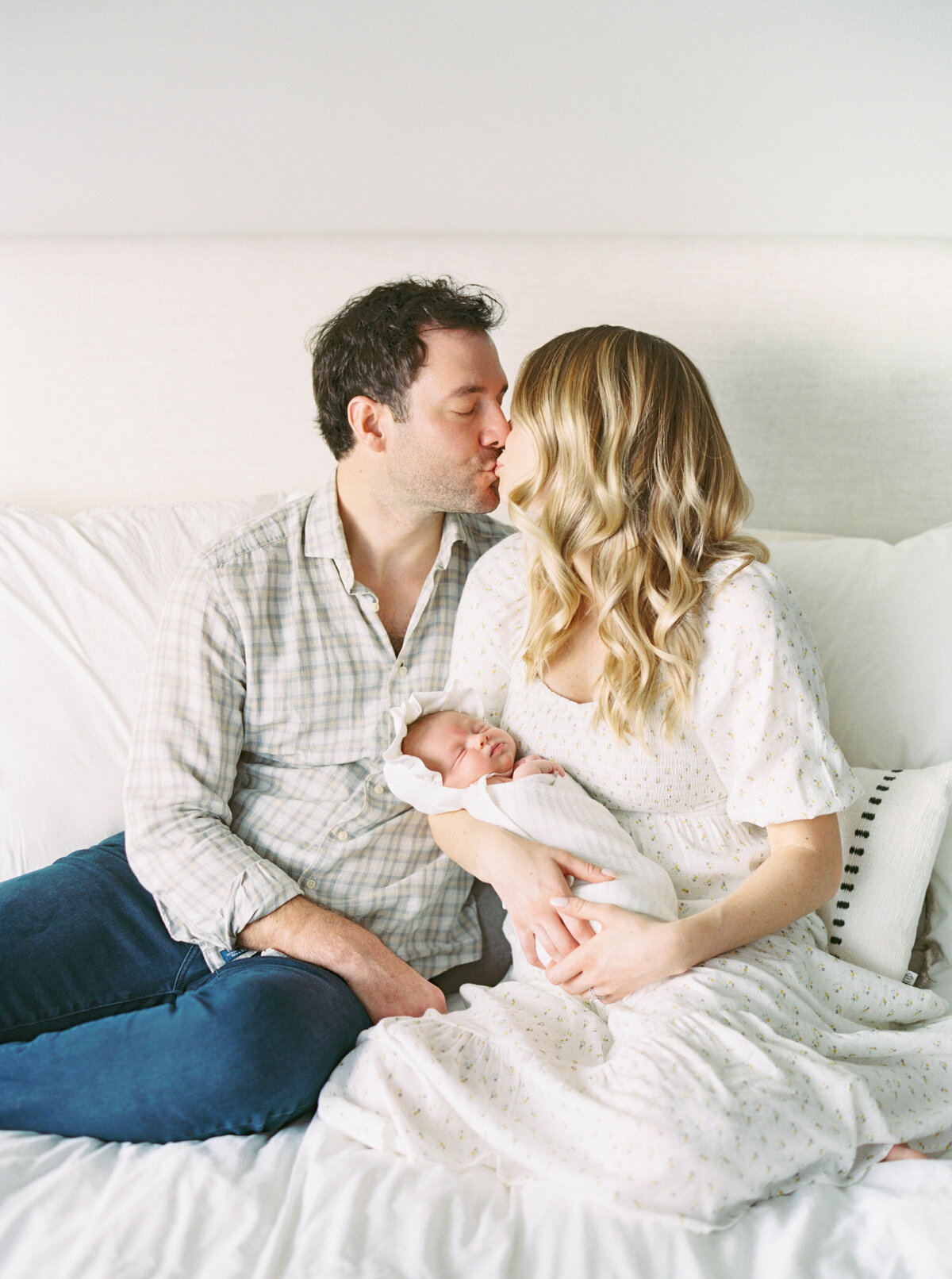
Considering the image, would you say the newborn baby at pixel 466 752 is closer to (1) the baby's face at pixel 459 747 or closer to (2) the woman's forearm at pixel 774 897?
(1) the baby's face at pixel 459 747

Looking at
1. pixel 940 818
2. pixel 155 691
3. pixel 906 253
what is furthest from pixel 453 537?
pixel 906 253

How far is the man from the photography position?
118cm

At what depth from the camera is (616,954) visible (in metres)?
1.19

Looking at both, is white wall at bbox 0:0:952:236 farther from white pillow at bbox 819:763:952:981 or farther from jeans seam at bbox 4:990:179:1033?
jeans seam at bbox 4:990:179:1033

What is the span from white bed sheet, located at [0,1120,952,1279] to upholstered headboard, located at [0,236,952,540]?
1342 mm

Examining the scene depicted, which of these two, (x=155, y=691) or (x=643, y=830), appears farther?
(x=155, y=691)

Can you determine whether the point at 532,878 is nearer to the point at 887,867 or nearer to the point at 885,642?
the point at 887,867

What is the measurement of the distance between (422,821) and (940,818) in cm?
77

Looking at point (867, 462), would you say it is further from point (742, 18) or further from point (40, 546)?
point (40, 546)

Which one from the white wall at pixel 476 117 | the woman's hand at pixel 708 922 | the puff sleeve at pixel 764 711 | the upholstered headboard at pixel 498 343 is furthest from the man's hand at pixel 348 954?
the white wall at pixel 476 117

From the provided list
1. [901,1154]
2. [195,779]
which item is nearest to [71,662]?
[195,779]

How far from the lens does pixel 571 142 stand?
1.70m

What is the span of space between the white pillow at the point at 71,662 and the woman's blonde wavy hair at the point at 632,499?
2.33 ft

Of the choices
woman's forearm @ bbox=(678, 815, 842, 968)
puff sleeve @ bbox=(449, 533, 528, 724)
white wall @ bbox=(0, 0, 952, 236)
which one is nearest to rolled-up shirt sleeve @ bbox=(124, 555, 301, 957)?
puff sleeve @ bbox=(449, 533, 528, 724)
